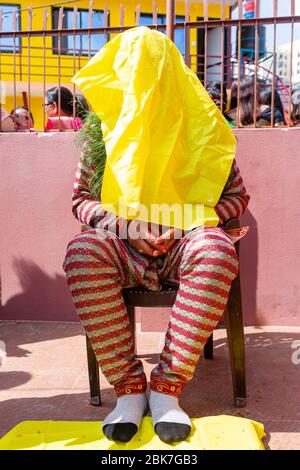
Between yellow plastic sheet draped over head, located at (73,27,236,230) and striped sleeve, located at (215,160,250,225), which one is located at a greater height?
yellow plastic sheet draped over head, located at (73,27,236,230)

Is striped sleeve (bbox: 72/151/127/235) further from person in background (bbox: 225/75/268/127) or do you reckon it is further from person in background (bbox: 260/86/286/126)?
person in background (bbox: 260/86/286/126)

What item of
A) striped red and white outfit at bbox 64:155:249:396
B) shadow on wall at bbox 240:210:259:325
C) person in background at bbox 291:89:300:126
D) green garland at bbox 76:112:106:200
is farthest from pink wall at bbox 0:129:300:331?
striped red and white outfit at bbox 64:155:249:396

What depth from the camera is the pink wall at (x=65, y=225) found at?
10.0 ft

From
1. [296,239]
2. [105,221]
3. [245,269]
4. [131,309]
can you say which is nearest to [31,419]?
[131,309]

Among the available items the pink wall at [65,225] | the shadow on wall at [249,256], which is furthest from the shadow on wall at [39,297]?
the shadow on wall at [249,256]

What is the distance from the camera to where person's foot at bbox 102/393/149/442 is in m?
1.67

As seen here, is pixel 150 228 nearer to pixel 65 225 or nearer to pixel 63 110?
pixel 65 225

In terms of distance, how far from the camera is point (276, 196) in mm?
3068

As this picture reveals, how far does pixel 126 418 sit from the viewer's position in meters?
1.72

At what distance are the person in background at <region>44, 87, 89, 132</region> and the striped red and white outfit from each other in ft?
4.92

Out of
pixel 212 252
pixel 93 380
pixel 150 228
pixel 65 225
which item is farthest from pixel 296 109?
pixel 93 380

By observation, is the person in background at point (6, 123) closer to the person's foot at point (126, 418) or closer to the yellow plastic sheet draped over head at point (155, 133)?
the yellow plastic sheet draped over head at point (155, 133)
